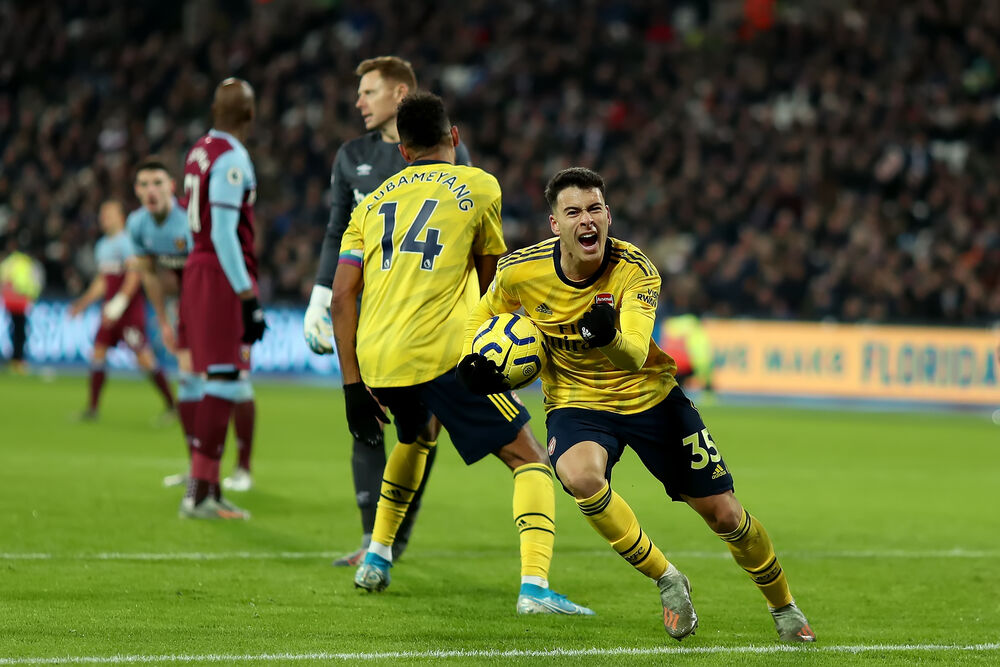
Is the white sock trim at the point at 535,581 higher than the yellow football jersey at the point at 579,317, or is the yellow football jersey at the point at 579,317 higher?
the yellow football jersey at the point at 579,317

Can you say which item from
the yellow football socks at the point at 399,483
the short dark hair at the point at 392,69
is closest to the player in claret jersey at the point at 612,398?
the yellow football socks at the point at 399,483

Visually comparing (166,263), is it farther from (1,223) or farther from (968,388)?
(1,223)

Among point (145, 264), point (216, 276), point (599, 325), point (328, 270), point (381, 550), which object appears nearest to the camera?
point (599, 325)

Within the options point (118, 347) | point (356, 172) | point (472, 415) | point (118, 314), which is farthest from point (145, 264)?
point (118, 347)

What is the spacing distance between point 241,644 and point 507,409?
1.52 meters

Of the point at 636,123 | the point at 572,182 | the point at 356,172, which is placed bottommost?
the point at 356,172

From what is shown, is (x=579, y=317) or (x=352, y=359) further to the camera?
(x=352, y=359)

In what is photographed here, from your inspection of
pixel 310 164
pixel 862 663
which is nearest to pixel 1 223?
pixel 310 164

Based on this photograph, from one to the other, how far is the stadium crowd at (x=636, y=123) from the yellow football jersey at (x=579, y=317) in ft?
49.5

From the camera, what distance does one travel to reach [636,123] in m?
25.0

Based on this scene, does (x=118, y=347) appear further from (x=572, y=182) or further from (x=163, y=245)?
(x=572, y=182)

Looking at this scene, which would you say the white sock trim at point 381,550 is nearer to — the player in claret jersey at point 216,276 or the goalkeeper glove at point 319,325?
the goalkeeper glove at point 319,325

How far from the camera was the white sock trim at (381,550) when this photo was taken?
241 inches

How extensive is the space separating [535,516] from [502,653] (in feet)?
3.07
